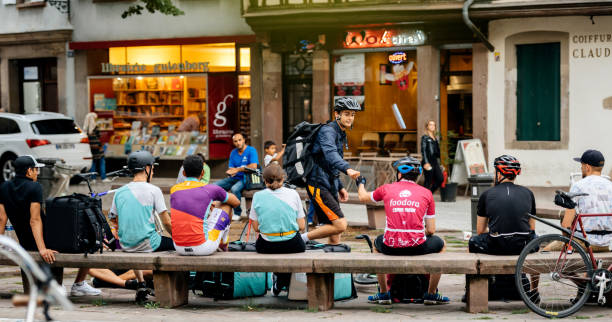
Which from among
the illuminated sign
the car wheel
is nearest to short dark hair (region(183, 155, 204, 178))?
the illuminated sign

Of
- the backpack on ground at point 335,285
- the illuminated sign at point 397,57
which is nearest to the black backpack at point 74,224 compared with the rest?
the backpack on ground at point 335,285

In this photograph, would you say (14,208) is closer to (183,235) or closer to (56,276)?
(56,276)

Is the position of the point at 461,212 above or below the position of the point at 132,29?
below

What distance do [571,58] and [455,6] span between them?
2.59 m

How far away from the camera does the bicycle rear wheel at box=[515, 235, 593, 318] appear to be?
817 cm

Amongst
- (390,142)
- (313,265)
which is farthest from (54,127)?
(313,265)

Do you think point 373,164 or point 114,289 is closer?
point 114,289

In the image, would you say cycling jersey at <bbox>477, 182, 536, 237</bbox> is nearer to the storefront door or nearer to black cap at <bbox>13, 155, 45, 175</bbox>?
black cap at <bbox>13, 155, 45, 175</bbox>

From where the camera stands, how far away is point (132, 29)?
24859mm

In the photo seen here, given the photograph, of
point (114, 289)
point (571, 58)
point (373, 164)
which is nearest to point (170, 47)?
point (373, 164)

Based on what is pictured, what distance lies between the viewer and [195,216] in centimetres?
877

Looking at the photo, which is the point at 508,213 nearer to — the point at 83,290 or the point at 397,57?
the point at 83,290

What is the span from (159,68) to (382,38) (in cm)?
646

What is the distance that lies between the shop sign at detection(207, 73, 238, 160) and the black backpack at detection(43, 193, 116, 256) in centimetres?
1480
